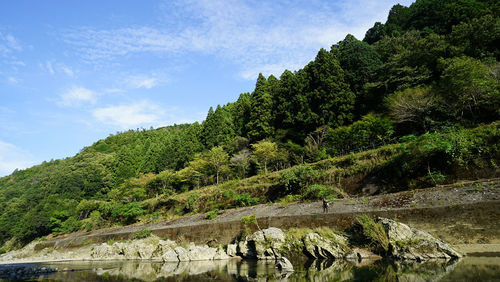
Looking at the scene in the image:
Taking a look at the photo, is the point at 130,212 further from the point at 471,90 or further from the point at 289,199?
the point at 471,90

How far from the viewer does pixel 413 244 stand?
9891mm

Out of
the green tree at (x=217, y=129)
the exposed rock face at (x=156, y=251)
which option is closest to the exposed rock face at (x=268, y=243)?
the exposed rock face at (x=156, y=251)

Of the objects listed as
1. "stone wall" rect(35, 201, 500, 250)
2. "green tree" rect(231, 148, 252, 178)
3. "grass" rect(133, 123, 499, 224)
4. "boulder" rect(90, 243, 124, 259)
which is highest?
"green tree" rect(231, 148, 252, 178)

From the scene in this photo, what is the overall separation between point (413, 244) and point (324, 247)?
3.48 m

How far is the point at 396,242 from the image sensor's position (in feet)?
33.6

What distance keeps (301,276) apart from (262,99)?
29.8 metres

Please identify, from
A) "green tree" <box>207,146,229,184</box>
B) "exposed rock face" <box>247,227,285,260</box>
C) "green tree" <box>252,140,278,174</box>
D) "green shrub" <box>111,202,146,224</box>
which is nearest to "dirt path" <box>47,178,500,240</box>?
"exposed rock face" <box>247,227,285,260</box>

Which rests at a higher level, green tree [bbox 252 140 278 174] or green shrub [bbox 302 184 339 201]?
green tree [bbox 252 140 278 174]

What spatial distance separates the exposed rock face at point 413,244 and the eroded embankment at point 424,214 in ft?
1.82

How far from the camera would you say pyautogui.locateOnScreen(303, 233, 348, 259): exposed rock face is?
37.8 ft

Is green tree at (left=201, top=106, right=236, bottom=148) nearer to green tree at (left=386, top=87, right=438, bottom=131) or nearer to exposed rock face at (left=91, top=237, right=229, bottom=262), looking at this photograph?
exposed rock face at (left=91, top=237, right=229, bottom=262)

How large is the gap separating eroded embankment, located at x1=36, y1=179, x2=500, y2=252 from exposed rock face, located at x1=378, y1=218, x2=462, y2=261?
555 mm

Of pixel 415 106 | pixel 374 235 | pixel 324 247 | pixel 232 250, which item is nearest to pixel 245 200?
pixel 232 250

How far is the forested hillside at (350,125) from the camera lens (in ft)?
53.6
